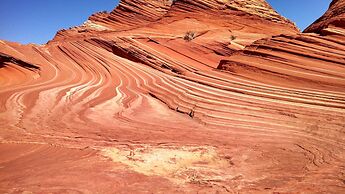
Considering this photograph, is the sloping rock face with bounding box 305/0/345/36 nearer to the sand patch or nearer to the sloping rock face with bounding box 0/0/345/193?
the sloping rock face with bounding box 0/0/345/193

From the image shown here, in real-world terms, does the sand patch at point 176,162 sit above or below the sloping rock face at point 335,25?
below

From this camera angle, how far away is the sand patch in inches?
144

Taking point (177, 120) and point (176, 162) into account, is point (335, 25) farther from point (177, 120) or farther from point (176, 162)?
point (176, 162)

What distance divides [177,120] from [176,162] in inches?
90.3

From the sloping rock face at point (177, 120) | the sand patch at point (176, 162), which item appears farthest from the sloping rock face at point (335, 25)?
the sand patch at point (176, 162)

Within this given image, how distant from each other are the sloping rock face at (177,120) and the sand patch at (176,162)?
0.02m

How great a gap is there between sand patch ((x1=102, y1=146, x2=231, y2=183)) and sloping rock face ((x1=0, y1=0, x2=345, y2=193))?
15 mm

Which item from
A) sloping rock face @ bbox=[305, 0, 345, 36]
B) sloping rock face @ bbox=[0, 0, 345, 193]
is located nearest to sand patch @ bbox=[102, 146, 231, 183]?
sloping rock face @ bbox=[0, 0, 345, 193]

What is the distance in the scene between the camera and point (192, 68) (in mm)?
12117

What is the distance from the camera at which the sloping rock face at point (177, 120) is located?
3502 millimetres

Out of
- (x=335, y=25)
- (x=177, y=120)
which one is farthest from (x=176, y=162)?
(x=335, y=25)

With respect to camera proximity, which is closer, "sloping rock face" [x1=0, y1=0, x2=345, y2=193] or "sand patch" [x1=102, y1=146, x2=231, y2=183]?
"sloping rock face" [x1=0, y1=0, x2=345, y2=193]

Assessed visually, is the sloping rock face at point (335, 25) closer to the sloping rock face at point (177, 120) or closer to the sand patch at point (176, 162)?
the sloping rock face at point (177, 120)

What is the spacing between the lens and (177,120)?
6.35 m
